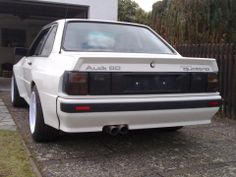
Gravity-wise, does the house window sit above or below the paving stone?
above

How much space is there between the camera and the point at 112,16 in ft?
37.5

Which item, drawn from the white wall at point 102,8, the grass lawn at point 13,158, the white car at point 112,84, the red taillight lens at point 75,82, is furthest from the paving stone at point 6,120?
the white wall at point 102,8

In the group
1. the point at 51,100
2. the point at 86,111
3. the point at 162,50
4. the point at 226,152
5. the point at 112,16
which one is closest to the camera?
the point at 86,111

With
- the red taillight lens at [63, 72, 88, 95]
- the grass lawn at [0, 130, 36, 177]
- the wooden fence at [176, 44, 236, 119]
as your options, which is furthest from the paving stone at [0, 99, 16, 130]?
the wooden fence at [176, 44, 236, 119]

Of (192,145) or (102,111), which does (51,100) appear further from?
(192,145)

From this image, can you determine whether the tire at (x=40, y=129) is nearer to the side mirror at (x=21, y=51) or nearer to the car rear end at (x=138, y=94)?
the car rear end at (x=138, y=94)

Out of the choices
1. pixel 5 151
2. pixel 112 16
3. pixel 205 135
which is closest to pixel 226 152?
pixel 205 135

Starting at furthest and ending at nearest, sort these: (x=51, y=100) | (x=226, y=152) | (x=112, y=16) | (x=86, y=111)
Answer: (x=112, y=16)
(x=226, y=152)
(x=51, y=100)
(x=86, y=111)

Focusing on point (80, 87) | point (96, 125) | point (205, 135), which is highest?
point (80, 87)

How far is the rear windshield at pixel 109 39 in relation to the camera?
489cm

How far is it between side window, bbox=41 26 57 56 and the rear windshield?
0.91ft

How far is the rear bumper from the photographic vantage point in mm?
4039

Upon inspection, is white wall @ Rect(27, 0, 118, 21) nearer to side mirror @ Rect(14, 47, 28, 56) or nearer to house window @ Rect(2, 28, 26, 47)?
side mirror @ Rect(14, 47, 28, 56)

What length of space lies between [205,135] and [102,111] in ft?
6.85
